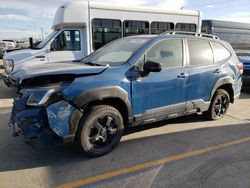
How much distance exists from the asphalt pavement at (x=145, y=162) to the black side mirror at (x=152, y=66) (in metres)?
1.28

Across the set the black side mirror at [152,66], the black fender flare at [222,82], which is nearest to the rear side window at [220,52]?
the black fender flare at [222,82]

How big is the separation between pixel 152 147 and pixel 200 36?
8.59 ft

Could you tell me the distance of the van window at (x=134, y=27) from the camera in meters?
9.20

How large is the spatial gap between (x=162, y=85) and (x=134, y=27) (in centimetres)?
569

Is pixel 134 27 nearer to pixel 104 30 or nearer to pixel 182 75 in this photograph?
pixel 104 30

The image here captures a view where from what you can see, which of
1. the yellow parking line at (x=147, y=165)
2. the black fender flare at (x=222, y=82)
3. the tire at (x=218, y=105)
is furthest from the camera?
the tire at (x=218, y=105)

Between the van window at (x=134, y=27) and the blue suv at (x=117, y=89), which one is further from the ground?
the van window at (x=134, y=27)

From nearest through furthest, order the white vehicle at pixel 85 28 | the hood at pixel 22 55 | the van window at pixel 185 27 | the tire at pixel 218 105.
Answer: the tire at pixel 218 105 → the hood at pixel 22 55 → the white vehicle at pixel 85 28 → the van window at pixel 185 27

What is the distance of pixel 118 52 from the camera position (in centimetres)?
442

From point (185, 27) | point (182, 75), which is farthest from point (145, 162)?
point (185, 27)

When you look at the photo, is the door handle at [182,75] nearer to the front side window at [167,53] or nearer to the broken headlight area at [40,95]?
the front side window at [167,53]

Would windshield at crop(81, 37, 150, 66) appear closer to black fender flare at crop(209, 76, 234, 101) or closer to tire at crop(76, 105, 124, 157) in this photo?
tire at crop(76, 105, 124, 157)

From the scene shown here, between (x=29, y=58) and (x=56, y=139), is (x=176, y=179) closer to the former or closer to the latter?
(x=56, y=139)

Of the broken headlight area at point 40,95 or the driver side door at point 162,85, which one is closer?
the broken headlight area at point 40,95
